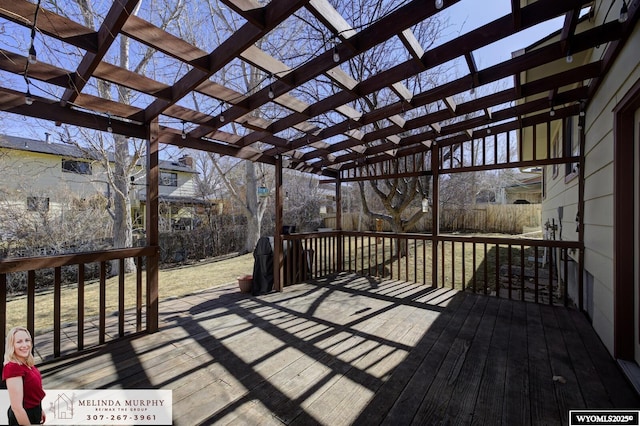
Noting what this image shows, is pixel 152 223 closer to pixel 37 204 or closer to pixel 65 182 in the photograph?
pixel 37 204

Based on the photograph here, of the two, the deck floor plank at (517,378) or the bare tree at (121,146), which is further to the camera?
the bare tree at (121,146)

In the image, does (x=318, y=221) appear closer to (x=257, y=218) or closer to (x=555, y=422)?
(x=257, y=218)

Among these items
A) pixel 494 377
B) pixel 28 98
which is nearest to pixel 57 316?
pixel 28 98

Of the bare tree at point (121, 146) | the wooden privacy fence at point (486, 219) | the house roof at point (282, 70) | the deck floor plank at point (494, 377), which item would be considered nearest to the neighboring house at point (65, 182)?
the bare tree at point (121, 146)

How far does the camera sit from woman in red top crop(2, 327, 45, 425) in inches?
51.7

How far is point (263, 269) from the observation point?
4.49 meters

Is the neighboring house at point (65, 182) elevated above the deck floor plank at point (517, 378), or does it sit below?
above

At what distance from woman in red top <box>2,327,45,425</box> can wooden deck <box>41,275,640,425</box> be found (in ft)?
2.16

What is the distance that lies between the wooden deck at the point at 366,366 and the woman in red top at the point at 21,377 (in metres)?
0.66

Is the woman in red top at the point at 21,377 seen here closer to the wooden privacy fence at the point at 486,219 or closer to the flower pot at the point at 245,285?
the flower pot at the point at 245,285

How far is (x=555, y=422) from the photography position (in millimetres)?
1621

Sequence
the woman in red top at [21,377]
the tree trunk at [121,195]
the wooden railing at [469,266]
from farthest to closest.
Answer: the tree trunk at [121,195], the wooden railing at [469,266], the woman in red top at [21,377]

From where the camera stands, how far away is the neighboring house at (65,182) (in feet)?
24.1

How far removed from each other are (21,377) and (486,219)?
52.0 ft
